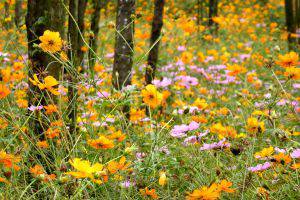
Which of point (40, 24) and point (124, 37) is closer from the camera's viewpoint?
point (40, 24)

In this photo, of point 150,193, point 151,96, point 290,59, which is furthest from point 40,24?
point 290,59

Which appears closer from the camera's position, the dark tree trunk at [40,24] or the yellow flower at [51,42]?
the yellow flower at [51,42]

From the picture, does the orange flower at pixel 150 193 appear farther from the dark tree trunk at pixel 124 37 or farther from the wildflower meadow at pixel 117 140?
the dark tree trunk at pixel 124 37

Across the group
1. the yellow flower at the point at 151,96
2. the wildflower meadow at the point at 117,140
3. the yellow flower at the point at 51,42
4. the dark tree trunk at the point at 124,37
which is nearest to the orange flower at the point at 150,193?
the wildflower meadow at the point at 117,140

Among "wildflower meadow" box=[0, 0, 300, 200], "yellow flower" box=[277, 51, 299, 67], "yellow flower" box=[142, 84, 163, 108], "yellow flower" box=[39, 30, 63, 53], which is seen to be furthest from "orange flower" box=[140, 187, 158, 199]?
"yellow flower" box=[277, 51, 299, 67]

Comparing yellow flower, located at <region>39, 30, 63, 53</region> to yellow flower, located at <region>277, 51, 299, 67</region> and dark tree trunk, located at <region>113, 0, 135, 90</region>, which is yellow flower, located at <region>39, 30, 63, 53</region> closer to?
yellow flower, located at <region>277, 51, 299, 67</region>

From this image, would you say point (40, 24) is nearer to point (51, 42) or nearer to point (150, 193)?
point (51, 42)

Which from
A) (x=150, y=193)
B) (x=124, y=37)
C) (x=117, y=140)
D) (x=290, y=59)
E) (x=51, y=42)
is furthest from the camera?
(x=124, y=37)

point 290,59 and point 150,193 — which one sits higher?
point 290,59

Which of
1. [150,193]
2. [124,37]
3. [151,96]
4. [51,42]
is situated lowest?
[150,193]

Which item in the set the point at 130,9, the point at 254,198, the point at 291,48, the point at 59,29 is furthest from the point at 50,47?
the point at 291,48

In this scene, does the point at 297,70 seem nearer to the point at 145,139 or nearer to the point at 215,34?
the point at 145,139

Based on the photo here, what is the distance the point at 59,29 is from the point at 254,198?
1448mm

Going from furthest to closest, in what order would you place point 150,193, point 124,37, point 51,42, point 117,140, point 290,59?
point 124,37 → point 117,140 → point 290,59 → point 51,42 → point 150,193
